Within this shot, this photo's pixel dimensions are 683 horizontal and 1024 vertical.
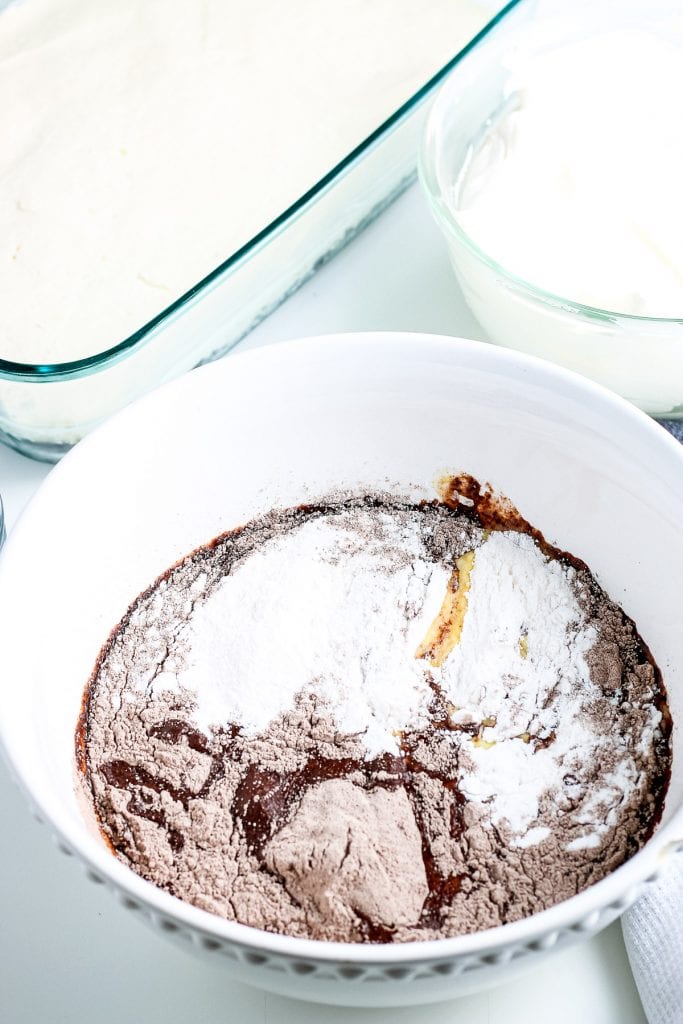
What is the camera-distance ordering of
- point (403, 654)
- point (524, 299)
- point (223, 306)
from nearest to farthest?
1. point (403, 654)
2. point (524, 299)
3. point (223, 306)

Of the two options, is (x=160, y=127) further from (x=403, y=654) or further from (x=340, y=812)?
(x=340, y=812)

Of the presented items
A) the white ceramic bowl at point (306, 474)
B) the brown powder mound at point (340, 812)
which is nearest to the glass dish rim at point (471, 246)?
the white ceramic bowl at point (306, 474)

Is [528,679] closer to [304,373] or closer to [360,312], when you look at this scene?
[304,373]

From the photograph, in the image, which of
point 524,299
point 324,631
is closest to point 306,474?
point 324,631

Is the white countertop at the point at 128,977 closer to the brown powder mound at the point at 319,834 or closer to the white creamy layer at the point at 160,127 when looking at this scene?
the brown powder mound at the point at 319,834

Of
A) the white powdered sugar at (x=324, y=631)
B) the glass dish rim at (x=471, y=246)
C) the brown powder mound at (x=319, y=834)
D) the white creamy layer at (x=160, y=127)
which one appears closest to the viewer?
the brown powder mound at (x=319, y=834)

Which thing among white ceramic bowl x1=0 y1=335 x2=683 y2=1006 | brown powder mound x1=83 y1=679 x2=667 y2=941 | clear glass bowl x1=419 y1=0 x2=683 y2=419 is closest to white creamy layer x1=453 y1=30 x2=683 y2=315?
clear glass bowl x1=419 y1=0 x2=683 y2=419
